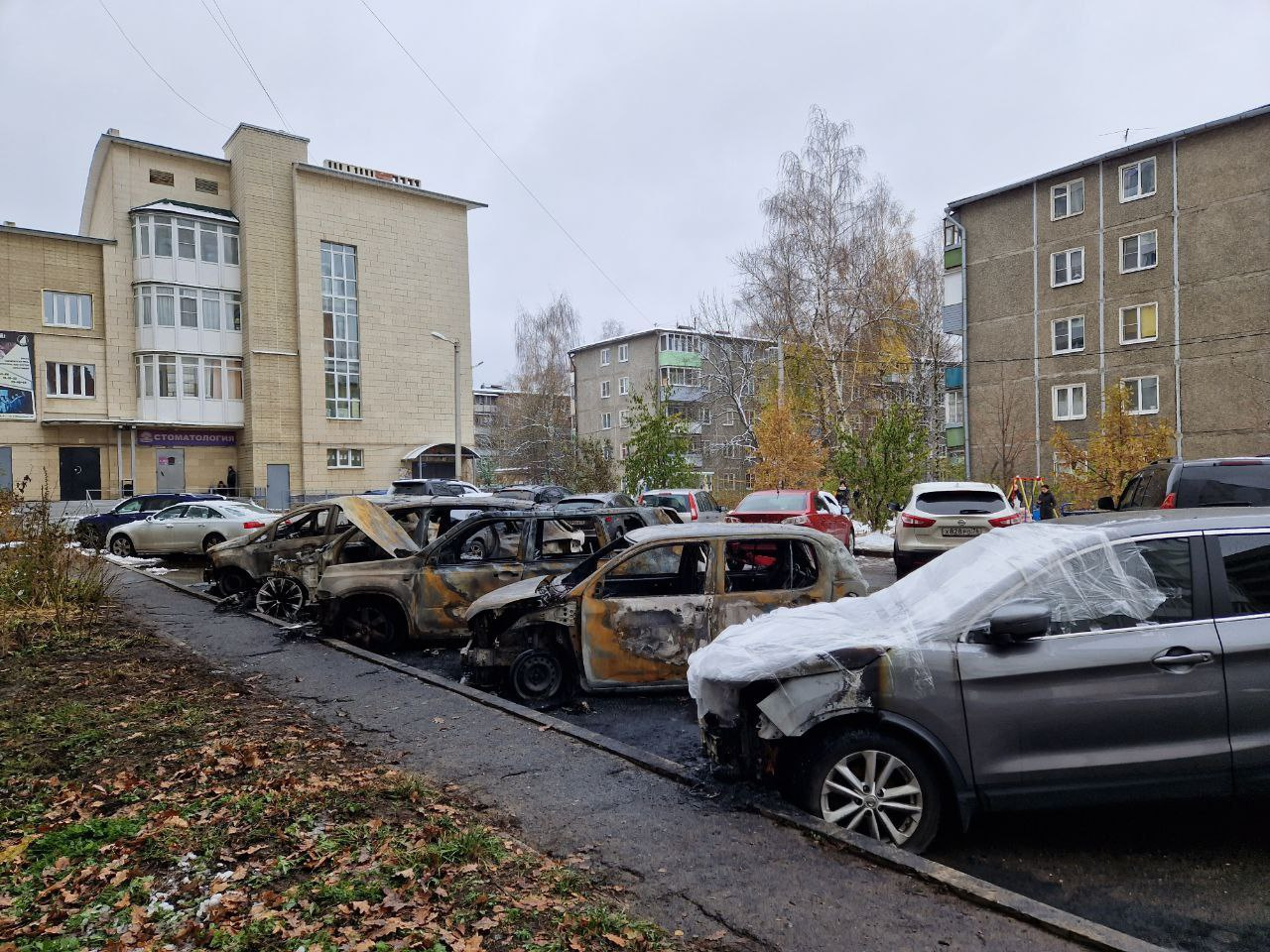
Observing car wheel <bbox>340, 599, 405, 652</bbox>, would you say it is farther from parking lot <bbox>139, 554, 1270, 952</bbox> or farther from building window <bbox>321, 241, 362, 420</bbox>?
building window <bbox>321, 241, 362, 420</bbox>

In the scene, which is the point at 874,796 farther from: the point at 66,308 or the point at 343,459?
the point at 66,308

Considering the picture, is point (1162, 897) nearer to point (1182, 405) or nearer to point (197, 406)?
point (1182, 405)

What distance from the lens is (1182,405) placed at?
33312 millimetres

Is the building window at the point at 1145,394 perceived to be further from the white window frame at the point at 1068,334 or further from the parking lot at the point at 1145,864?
the parking lot at the point at 1145,864

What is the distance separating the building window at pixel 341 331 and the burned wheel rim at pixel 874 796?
4120 cm

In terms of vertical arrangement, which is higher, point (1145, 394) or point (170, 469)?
point (1145, 394)

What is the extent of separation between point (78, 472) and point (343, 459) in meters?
11.2

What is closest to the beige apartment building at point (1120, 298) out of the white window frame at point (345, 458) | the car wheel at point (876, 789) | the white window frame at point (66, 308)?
the white window frame at point (345, 458)

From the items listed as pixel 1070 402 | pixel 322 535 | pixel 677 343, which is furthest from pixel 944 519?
pixel 677 343

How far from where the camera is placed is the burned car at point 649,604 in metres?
6.58

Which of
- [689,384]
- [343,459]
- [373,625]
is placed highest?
[689,384]

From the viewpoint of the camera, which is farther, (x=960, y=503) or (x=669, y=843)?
(x=960, y=503)

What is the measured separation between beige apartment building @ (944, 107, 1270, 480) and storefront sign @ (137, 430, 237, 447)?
35.2m

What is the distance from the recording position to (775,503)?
55.9 feet
